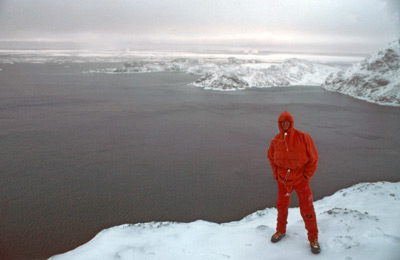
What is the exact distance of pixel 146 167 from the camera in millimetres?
11805

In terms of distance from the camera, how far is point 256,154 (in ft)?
45.5

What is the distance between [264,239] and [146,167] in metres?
8.34

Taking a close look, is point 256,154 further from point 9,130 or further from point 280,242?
point 9,130

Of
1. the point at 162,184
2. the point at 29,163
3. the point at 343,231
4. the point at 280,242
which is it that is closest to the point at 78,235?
the point at 162,184

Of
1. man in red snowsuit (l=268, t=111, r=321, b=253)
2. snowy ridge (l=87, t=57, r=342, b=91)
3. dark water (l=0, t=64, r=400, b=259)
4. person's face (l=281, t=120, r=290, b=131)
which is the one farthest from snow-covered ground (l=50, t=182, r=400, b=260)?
snowy ridge (l=87, t=57, r=342, b=91)

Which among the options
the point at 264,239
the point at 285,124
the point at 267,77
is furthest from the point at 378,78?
the point at 285,124

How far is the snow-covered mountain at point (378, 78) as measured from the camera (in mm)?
35903

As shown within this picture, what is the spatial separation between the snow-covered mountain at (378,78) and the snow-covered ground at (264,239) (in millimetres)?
37943

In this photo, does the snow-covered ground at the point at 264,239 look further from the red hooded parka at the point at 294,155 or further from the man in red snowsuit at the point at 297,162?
the red hooded parka at the point at 294,155

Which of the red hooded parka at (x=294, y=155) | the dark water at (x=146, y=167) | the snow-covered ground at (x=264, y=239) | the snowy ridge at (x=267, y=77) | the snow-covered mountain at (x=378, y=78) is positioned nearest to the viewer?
the red hooded parka at (x=294, y=155)

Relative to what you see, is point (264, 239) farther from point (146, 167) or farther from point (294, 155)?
point (146, 167)

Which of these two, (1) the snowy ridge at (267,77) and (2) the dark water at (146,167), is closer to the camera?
(2) the dark water at (146,167)

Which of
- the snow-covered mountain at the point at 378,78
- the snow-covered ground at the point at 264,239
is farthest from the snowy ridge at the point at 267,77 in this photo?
the snow-covered ground at the point at 264,239

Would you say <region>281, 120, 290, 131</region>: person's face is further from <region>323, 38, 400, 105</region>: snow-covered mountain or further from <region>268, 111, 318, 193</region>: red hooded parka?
<region>323, 38, 400, 105</region>: snow-covered mountain
